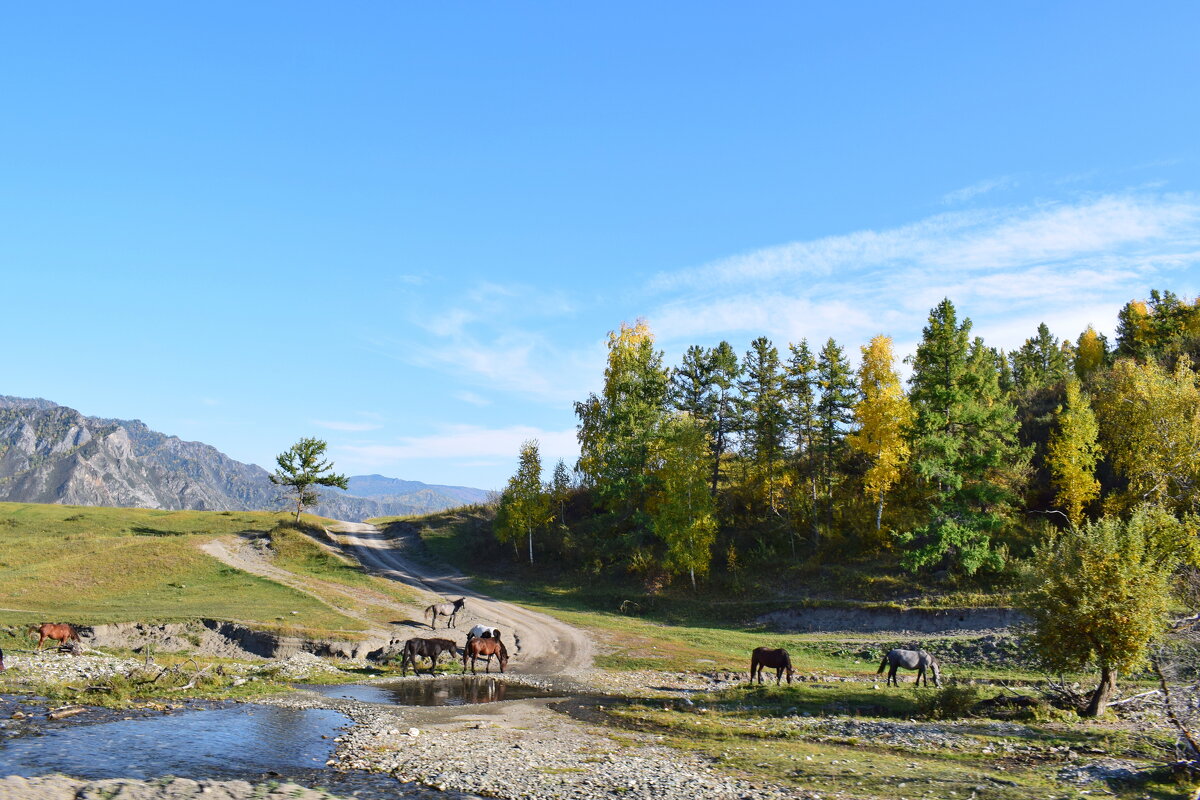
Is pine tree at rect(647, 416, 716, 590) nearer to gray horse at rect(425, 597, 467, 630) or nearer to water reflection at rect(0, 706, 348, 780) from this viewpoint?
gray horse at rect(425, 597, 467, 630)

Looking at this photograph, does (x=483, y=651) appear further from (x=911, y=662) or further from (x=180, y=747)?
(x=911, y=662)

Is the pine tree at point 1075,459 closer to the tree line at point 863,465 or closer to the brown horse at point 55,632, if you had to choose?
the tree line at point 863,465

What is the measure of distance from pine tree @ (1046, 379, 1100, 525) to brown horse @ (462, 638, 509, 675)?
4416cm

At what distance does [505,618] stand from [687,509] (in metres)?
18.0

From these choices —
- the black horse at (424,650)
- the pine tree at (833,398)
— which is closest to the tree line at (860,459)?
the pine tree at (833,398)

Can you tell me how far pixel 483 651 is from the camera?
118 feet

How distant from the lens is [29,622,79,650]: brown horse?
32.4 m

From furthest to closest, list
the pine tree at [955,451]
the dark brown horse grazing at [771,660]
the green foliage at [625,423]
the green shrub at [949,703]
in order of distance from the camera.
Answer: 1. the green foliage at [625,423]
2. the pine tree at [955,451]
3. the dark brown horse grazing at [771,660]
4. the green shrub at [949,703]

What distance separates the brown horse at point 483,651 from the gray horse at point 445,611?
976cm

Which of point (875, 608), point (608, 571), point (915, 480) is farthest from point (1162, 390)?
point (608, 571)

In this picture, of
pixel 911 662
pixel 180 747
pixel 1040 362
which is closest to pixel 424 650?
pixel 180 747

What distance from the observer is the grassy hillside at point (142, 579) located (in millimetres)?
40469

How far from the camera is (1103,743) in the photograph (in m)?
20.5

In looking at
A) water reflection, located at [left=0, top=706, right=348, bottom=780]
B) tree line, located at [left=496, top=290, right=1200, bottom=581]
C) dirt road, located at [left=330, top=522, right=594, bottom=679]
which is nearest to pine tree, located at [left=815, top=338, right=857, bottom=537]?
tree line, located at [left=496, top=290, right=1200, bottom=581]
